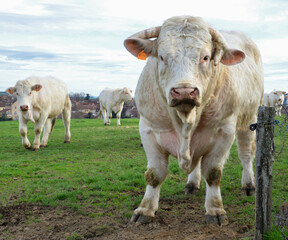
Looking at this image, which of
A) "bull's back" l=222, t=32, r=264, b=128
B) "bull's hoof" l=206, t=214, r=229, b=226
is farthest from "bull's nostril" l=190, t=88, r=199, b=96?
"bull's hoof" l=206, t=214, r=229, b=226

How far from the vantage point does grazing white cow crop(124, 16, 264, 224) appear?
336 cm

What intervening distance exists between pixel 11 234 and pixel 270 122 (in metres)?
3.10

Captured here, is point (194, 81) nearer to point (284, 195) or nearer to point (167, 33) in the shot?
point (167, 33)

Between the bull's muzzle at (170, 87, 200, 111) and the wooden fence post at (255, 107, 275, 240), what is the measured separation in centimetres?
74

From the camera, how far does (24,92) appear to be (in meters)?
10.3

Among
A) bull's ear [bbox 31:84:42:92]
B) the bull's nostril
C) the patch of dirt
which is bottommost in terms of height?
the patch of dirt

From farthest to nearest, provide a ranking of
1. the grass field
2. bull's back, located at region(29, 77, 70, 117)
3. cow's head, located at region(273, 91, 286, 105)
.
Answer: cow's head, located at region(273, 91, 286, 105) < bull's back, located at region(29, 77, 70, 117) < the grass field

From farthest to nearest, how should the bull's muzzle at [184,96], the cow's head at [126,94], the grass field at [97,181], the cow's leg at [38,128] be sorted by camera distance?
the cow's head at [126,94] → the cow's leg at [38,128] → the grass field at [97,181] → the bull's muzzle at [184,96]

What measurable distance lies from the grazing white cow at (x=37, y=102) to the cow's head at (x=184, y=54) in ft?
23.9

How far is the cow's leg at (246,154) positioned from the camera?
18.1 feet

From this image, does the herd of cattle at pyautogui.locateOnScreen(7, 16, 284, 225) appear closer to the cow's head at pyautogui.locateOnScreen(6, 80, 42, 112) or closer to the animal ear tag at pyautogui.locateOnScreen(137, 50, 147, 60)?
the animal ear tag at pyautogui.locateOnScreen(137, 50, 147, 60)

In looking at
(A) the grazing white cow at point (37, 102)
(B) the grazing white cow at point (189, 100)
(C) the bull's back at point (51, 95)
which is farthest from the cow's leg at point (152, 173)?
(C) the bull's back at point (51, 95)

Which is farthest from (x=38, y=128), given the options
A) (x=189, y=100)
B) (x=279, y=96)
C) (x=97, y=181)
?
(x=279, y=96)

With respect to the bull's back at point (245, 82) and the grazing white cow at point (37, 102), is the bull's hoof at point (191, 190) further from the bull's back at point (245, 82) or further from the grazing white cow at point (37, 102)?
the grazing white cow at point (37, 102)
